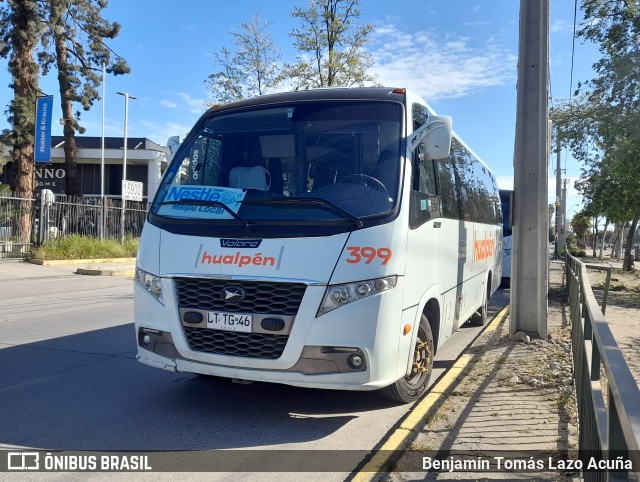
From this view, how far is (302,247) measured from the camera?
4.39 metres

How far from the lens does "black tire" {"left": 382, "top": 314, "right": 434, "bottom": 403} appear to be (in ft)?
16.7

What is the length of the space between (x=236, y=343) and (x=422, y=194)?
2.10m

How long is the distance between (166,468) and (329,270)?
1.79 m

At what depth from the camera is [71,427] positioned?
4590mm

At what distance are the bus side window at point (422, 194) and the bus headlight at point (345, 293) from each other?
74 cm

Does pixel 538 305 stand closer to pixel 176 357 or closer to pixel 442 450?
pixel 442 450

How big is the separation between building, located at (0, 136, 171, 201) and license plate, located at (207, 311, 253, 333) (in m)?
37.1

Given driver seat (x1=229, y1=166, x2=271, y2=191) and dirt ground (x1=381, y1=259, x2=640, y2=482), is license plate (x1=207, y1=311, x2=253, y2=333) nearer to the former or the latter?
driver seat (x1=229, y1=166, x2=271, y2=191)

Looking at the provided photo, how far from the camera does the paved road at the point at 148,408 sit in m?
4.39

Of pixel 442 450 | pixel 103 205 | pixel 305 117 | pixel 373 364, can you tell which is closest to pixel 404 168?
pixel 305 117

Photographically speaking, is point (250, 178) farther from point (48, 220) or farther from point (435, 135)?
point (48, 220)

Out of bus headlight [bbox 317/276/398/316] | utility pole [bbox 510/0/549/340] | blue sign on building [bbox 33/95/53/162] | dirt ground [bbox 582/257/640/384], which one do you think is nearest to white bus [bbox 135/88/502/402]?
bus headlight [bbox 317/276/398/316]

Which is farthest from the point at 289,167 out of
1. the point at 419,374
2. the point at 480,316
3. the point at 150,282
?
the point at 480,316

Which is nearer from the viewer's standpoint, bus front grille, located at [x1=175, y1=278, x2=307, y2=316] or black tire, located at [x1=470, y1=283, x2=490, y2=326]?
bus front grille, located at [x1=175, y1=278, x2=307, y2=316]
